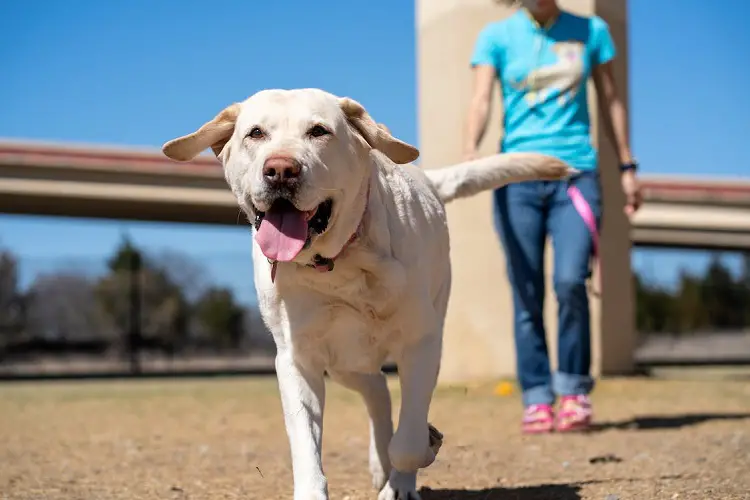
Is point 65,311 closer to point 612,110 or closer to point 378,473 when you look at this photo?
point 612,110

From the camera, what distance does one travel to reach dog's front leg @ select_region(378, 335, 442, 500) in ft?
11.5

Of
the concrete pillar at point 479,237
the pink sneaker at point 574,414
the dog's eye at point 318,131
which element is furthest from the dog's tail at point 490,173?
the concrete pillar at point 479,237

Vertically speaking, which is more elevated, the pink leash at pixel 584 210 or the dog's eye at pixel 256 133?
the dog's eye at pixel 256 133

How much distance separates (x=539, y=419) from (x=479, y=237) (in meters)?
4.89

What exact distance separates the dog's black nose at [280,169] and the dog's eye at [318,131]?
0.23m

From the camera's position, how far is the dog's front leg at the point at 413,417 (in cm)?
349

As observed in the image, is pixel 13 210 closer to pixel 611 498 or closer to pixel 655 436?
pixel 655 436

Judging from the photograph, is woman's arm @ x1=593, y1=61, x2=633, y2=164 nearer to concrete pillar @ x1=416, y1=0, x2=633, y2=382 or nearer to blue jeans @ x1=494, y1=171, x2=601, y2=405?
blue jeans @ x1=494, y1=171, x2=601, y2=405

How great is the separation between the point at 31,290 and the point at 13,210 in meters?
3.55

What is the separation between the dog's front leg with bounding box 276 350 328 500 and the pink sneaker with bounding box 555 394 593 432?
290 centimetres

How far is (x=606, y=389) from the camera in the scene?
9562 mm

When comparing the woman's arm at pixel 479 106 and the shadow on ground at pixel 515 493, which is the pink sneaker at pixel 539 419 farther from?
the shadow on ground at pixel 515 493

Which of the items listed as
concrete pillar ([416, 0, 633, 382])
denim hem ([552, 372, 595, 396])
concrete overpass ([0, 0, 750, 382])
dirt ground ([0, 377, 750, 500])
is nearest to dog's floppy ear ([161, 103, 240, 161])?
dirt ground ([0, 377, 750, 500])

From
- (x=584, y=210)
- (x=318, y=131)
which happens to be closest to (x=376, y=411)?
(x=318, y=131)
